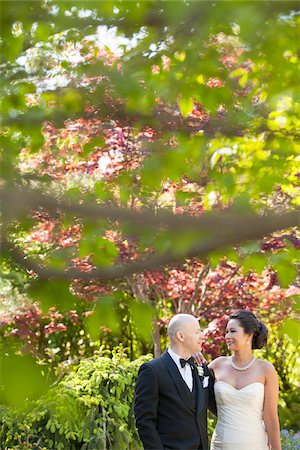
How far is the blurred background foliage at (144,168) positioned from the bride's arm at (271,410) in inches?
33.8

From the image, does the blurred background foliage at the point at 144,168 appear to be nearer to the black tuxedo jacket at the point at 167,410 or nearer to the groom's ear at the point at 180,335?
the groom's ear at the point at 180,335

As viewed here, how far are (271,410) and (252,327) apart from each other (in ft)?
1.81

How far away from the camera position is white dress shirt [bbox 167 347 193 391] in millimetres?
5137

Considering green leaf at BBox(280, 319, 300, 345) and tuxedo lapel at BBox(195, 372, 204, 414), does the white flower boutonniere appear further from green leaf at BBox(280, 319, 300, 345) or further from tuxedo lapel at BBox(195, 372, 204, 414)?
green leaf at BBox(280, 319, 300, 345)

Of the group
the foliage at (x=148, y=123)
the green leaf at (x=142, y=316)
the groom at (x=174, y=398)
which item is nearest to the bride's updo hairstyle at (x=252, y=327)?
the groom at (x=174, y=398)

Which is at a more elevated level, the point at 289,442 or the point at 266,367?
the point at 266,367

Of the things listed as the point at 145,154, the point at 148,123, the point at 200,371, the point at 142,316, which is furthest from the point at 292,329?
the point at 145,154

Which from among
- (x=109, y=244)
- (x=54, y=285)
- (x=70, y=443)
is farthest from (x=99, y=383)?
(x=54, y=285)

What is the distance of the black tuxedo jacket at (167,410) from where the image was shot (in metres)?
4.88

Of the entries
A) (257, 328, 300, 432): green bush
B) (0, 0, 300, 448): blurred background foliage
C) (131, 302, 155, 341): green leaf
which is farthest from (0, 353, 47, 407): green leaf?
(257, 328, 300, 432): green bush

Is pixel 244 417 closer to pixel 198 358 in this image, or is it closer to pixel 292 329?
pixel 198 358

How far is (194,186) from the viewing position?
7832mm

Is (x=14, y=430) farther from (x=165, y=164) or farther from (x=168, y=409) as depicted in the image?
(x=165, y=164)

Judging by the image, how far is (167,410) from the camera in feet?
16.4
